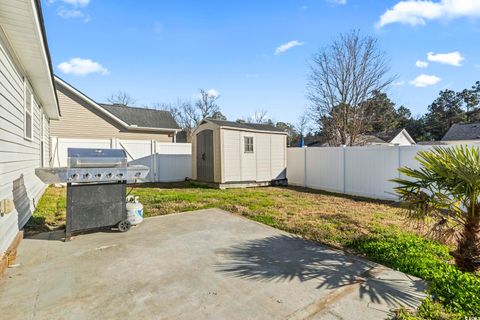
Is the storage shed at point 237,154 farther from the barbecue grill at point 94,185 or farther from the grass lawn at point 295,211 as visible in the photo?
the barbecue grill at point 94,185

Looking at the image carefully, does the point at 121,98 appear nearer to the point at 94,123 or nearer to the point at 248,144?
the point at 94,123

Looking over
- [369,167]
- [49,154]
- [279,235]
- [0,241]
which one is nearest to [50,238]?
[0,241]

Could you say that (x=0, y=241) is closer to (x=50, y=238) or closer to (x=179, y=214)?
(x=50, y=238)

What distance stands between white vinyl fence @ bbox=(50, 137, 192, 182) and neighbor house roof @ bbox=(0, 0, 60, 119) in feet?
15.8

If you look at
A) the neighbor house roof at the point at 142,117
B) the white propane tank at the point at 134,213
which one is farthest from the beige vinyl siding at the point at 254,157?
the neighbor house roof at the point at 142,117

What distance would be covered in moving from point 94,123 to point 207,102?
25.9m

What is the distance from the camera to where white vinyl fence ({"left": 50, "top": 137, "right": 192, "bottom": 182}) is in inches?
422

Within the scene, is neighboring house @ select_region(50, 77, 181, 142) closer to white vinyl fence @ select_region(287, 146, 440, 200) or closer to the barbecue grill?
white vinyl fence @ select_region(287, 146, 440, 200)

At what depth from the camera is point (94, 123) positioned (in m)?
13.8

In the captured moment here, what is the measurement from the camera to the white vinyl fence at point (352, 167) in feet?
26.2

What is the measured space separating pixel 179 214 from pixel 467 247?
515 centimetres

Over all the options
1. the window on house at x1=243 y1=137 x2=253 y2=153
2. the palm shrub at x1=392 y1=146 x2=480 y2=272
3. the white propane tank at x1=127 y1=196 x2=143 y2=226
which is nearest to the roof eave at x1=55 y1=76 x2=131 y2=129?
the window on house at x1=243 y1=137 x2=253 y2=153

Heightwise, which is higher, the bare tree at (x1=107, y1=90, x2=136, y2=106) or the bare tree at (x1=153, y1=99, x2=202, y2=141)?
the bare tree at (x1=107, y1=90, x2=136, y2=106)

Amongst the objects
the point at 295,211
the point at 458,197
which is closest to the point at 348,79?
the point at 295,211
